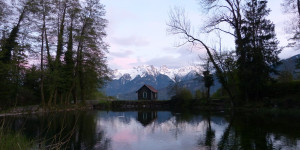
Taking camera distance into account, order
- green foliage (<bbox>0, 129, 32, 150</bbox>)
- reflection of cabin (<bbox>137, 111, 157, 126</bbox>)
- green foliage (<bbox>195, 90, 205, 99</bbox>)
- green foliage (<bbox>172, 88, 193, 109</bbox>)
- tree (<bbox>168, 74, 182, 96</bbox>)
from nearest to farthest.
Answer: green foliage (<bbox>0, 129, 32, 150</bbox>)
reflection of cabin (<bbox>137, 111, 157, 126</bbox>)
green foliage (<bbox>172, 88, 193, 109</bbox>)
green foliage (<bbox>195, 90, 205, 99</bbox>)
tree (<bbox>168, 74, 182, 96</bbox>)

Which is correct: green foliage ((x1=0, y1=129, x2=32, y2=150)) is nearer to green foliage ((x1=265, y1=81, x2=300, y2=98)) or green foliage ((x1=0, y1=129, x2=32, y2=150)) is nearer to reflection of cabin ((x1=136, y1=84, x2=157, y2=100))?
green foliage ((x1=265, y1=81, x2=300, y2=98))

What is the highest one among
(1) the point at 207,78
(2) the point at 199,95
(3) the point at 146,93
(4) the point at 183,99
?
(1) the point at 207,78

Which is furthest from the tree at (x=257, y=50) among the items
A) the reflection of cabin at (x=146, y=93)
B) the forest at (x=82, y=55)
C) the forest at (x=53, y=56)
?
the reflection of cabin at (x=146, y=93)

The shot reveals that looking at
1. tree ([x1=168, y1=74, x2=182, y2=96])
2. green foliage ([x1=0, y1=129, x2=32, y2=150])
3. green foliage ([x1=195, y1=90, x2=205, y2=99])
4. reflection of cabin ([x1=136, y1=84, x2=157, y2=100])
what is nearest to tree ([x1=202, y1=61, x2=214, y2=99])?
green foliage ([x1=195, y1=90, x2=205, y2=99])

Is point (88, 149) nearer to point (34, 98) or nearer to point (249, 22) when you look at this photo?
point (34, 98)

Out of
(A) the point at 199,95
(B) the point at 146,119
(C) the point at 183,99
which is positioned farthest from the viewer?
(A) the point at 199,95

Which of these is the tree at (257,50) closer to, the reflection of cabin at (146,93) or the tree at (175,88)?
the tree at (175,88)

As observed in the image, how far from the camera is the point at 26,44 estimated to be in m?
23.6

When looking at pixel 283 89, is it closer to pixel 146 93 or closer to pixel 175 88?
pixel 175 88

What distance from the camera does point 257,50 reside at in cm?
2783

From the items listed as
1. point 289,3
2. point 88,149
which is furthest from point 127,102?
point 88,149

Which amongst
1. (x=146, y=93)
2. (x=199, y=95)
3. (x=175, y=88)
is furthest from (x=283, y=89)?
(x=146, y=93)

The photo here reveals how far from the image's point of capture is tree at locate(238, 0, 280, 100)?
2736 centimetres

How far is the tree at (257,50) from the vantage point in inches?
1077
